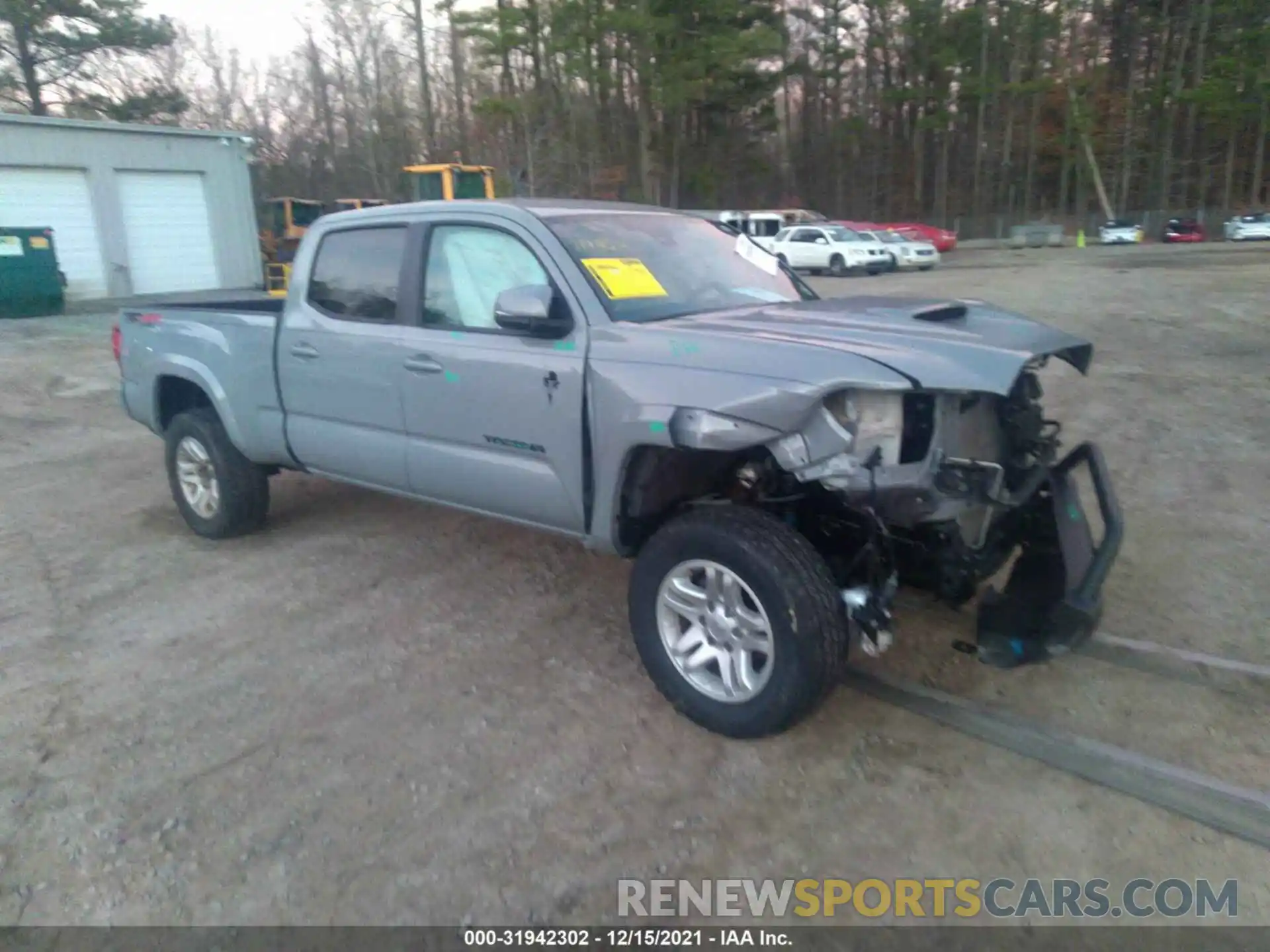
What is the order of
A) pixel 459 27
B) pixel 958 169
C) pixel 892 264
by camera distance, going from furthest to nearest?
pixel 958 169 → pixel 459 27 → pixel 892 264

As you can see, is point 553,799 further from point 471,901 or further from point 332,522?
point 332,522

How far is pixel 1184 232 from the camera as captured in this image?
41.8 m

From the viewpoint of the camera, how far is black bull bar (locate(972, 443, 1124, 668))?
3445mm

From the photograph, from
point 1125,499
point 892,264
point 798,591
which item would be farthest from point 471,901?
point 892,264

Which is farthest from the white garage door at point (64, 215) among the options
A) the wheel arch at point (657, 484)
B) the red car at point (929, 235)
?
the red car at point (929, 235)

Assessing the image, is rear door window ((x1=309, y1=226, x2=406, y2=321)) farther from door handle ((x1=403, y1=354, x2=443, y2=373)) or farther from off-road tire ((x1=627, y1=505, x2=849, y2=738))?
off-road tire ((x1=627, y1=505, x2=849, y2=738))

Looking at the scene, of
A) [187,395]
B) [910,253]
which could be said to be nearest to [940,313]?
[187,395]

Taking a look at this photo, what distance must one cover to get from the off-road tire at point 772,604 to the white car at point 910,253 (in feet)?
95.1

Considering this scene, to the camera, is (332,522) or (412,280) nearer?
(412,280)

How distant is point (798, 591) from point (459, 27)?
1408 inches

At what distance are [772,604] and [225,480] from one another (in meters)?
3.75

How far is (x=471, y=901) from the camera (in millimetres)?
2830

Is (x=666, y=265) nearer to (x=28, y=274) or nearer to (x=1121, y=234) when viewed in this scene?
(x=28, y=274)

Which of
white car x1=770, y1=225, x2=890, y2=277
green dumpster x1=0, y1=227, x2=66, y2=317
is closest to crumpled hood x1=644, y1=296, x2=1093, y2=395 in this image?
green dumpster x1=0, y1=227, x2=66, y2=317
